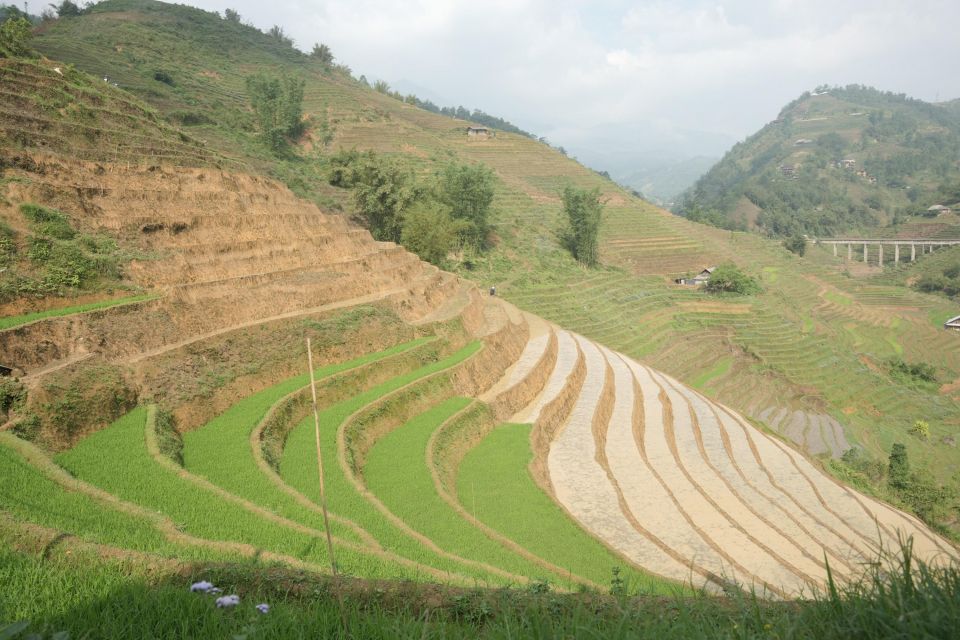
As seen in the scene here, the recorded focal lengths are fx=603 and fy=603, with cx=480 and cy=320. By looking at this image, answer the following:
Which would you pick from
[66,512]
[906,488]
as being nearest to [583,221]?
[906,488]

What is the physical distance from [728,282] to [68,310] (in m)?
39.4

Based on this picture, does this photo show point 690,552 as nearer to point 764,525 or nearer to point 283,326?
point 764,525

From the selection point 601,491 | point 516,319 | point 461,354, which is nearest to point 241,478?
point 601,491

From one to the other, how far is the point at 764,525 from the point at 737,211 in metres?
104

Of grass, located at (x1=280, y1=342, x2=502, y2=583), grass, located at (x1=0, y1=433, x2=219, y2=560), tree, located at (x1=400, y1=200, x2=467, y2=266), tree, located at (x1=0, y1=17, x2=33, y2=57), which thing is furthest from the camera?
tree, located at (x1=400, y1=200, x2=467, y2=266)

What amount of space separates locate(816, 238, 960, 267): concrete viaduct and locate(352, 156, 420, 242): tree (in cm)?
6922

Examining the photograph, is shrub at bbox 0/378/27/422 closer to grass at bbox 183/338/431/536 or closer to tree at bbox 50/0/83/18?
grass at bbox 183/338/431/536

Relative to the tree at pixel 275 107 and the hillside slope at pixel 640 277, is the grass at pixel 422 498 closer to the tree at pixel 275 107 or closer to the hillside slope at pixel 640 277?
the hillside slope at pixel 640 277

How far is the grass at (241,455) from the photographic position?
911cm

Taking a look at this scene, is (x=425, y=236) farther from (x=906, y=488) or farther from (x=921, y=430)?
(x=921, y=430)

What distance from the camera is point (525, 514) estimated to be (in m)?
12.1

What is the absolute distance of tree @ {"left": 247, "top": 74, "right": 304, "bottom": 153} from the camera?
3950cm

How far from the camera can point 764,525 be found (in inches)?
537

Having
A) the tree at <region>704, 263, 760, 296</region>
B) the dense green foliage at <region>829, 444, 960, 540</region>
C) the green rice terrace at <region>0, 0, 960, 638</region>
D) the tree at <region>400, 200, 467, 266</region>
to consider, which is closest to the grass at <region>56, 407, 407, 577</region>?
the green rice terrace at <region>0, 0, 960, 638</region>
